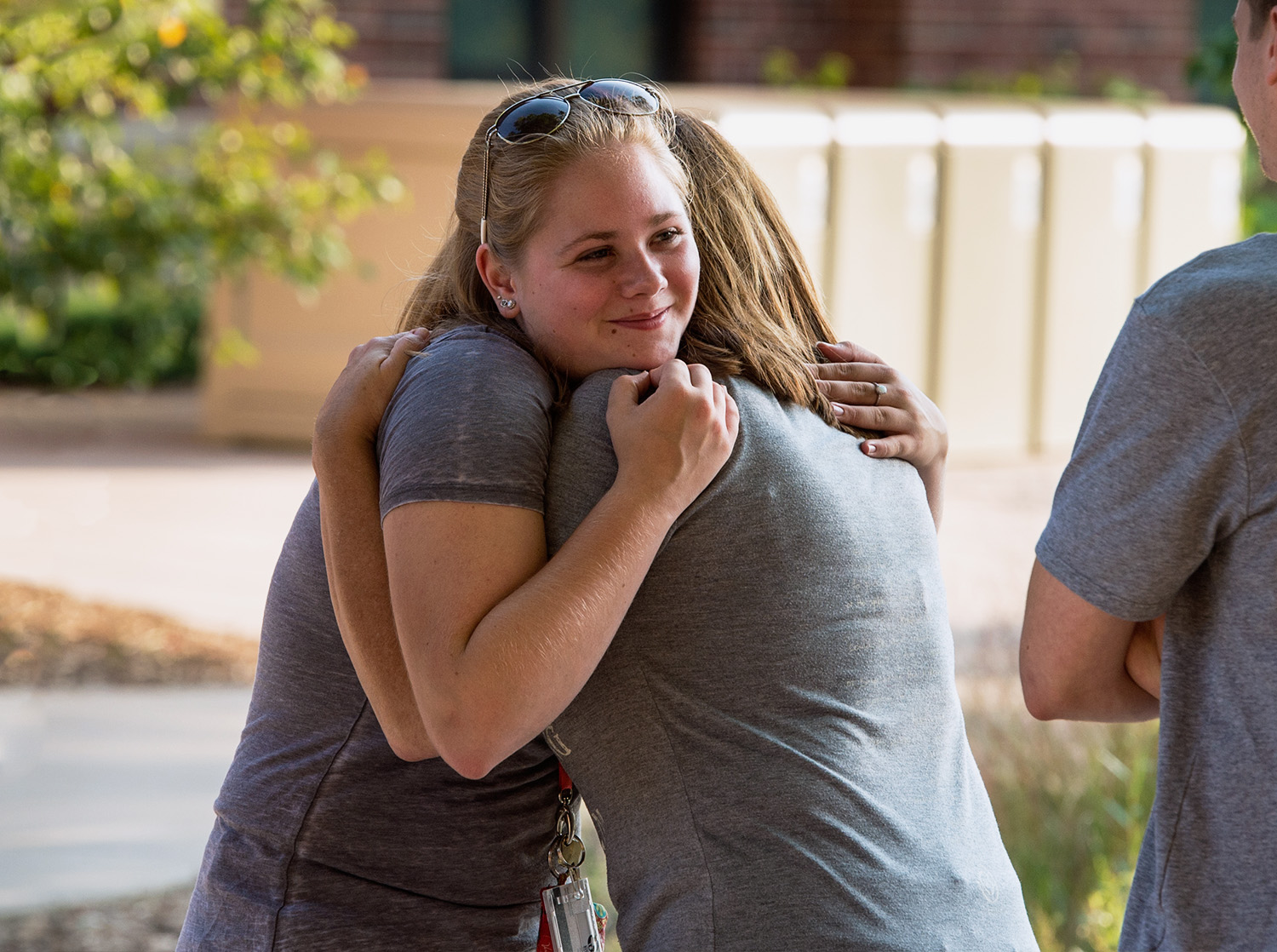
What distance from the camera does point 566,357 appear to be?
1.79 m

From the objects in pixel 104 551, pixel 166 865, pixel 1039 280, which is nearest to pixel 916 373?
pixel 1039 280

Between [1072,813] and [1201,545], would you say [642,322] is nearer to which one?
[1201,545]

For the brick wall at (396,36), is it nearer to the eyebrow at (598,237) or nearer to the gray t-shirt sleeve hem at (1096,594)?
the eyebrow at (598,237)

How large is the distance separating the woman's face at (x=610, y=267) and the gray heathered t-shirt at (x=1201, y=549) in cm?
47

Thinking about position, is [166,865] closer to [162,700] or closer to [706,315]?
[162,700]

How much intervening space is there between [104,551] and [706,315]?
5561 mm

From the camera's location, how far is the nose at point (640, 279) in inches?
68.6

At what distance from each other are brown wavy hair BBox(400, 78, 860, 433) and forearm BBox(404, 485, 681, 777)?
0.26m

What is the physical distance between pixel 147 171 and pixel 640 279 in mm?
5002

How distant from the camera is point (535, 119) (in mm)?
1757

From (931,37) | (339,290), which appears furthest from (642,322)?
(931,37)

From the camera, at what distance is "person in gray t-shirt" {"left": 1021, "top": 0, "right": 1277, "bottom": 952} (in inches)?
57.7

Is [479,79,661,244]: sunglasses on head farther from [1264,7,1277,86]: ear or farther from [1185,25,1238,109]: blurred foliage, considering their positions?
[1185,25,1238,109]: blurred foliage

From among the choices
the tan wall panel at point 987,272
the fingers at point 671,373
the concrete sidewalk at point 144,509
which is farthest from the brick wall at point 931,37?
the fingers at point 671,373
